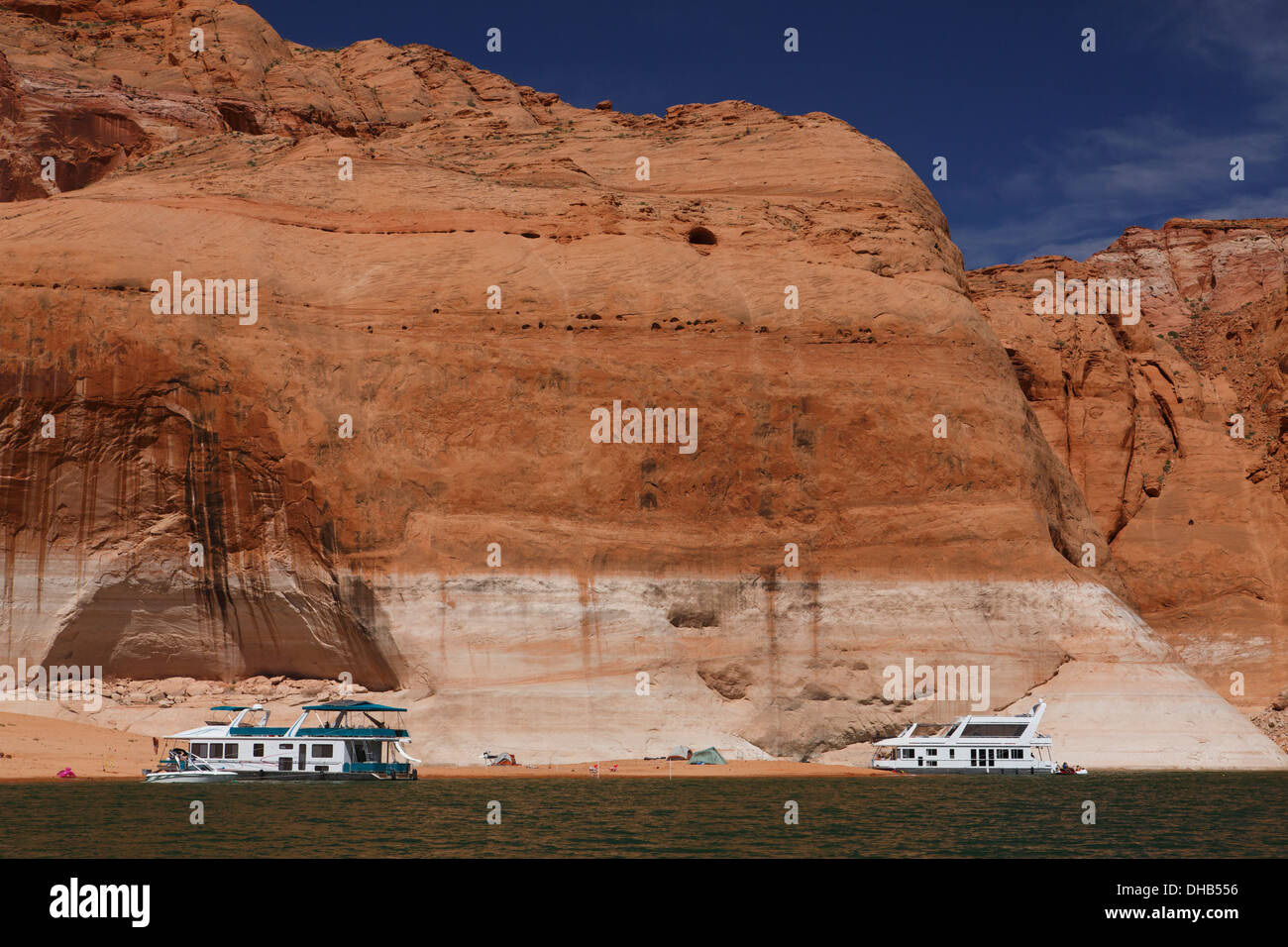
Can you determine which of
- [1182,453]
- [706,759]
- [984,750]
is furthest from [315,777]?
[1182,453]

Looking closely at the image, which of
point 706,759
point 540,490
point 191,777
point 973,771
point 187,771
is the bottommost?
point 973,771

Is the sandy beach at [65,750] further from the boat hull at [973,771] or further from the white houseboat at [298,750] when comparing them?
the boat hull at [973,771]

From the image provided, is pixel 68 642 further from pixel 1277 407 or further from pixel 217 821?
pixel 1277 407

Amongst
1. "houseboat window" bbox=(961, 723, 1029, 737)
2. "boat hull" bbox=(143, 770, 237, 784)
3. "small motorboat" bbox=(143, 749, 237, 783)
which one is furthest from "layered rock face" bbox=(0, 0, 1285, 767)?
"small motorboat" bbox=(143, 749, 237, 783)

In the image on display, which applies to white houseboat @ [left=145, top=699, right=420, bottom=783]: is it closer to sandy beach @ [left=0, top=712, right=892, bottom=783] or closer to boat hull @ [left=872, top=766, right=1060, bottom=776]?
sandy beach @ [left=0, top=712, right=892, bottom=783]

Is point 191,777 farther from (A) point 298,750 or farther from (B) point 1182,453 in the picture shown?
(B) point 1182,453

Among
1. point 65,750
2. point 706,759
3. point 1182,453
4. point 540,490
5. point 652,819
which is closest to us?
point 652,819

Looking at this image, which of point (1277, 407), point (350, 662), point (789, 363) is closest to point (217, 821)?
point (350, 662)
